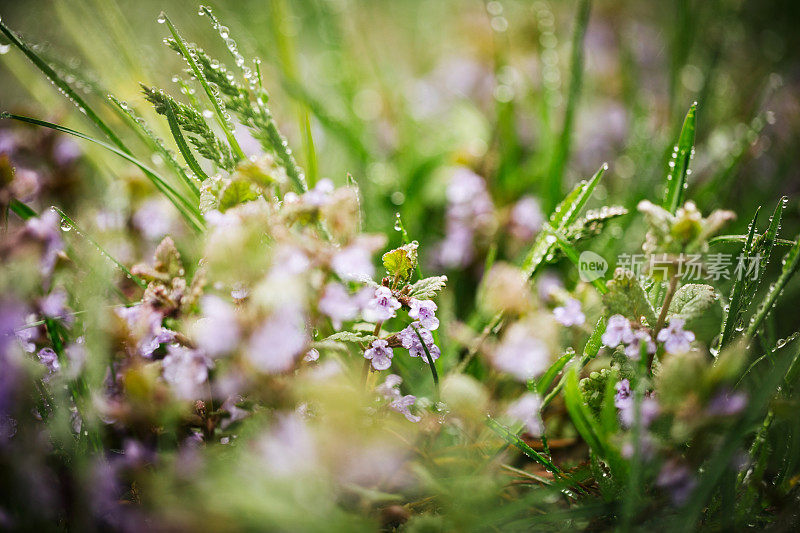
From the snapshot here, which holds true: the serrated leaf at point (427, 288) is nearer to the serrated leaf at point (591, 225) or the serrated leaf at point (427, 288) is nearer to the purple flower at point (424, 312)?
the purple flower at point (424, 312)

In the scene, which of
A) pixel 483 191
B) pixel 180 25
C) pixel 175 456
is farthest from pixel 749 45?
pixel 175 456

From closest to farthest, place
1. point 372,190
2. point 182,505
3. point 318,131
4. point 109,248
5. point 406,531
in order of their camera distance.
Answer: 1. point 182,505
2. point 406,531
3. point 109,248
4. point 372,190
5. point 318,131

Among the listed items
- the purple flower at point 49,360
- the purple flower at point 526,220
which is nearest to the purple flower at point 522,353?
the purple flower at point 526,220

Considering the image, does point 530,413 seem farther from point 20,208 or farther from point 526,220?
point 20,208

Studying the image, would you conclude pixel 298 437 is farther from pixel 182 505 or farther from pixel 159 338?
pixel 159 338

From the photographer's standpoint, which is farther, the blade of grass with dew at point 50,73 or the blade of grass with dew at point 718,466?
the blade of grass with dew at point 50,73

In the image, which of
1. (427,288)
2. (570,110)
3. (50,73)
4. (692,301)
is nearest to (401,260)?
(427,288)

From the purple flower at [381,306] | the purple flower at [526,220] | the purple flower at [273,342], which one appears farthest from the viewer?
the purple flower at [526,220]
